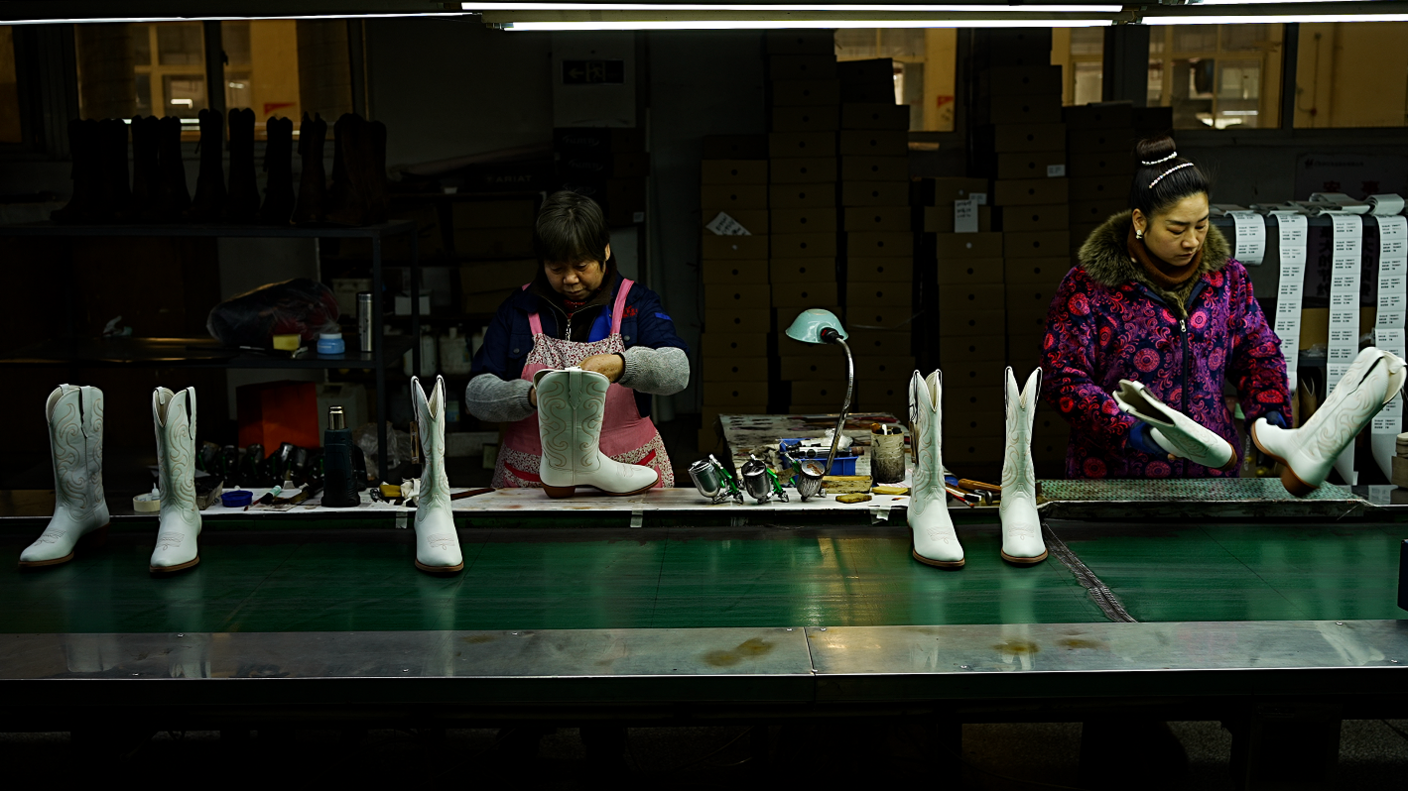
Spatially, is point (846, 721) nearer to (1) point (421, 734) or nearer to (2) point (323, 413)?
(1) point (421, 734)

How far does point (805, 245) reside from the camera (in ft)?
21.7

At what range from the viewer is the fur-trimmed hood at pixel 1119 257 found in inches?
119

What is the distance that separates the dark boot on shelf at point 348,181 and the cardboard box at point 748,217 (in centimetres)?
254

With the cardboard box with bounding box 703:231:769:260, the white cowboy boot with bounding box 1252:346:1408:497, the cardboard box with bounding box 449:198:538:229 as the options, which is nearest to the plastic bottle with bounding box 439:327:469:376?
the cardboard box with bounding box 449:198:538:229

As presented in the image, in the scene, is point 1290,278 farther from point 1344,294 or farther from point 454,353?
point 454,353

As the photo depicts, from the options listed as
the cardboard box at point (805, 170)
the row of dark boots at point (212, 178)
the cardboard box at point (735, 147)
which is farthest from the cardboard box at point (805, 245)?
the row of dark boots at point (212, 178)

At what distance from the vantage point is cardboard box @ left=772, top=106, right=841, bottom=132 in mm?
6527

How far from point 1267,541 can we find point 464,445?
4976 millimetres

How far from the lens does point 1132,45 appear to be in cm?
748

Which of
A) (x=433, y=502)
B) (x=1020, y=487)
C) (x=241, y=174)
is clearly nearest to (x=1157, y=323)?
(x=1020, y=487)

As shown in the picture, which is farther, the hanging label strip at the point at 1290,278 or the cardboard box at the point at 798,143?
the cardboard box at the point at 798,143

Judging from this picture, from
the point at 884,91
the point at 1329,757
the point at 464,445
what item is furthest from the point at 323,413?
the point at 1329,757

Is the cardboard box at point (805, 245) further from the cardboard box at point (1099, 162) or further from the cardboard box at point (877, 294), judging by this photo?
the cardboard box at point (1099, 162)

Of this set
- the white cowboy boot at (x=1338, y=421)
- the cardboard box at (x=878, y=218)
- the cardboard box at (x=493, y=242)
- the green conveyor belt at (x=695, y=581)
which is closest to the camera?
the green conveyor belt at (x=695, y=581)
